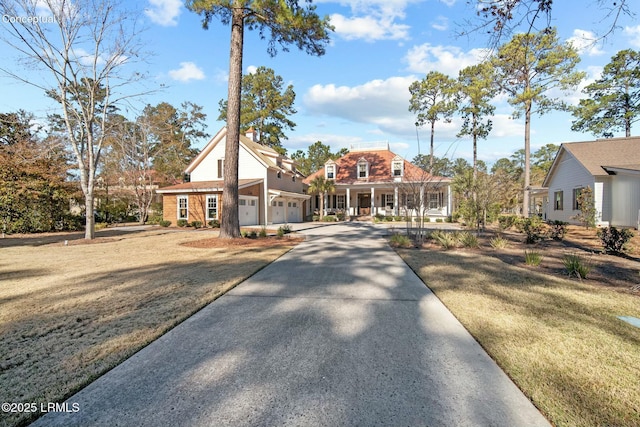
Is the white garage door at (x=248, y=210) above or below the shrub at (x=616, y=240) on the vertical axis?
above

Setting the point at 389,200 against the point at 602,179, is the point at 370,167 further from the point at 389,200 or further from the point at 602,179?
the point at 602,179

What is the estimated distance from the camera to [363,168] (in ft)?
101

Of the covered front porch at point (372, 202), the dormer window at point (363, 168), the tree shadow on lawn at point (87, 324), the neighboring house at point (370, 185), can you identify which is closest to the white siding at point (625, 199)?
the covered front porch at point (372, 202)

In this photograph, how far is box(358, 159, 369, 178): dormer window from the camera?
30462mm

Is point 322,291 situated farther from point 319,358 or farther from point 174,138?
point 174,138

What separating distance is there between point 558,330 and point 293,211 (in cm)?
2561

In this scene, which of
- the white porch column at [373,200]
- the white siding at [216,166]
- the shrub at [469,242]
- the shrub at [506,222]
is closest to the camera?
the shrub at [469,242]

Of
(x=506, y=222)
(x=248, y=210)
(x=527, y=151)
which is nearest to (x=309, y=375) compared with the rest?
(x=506, y=222)

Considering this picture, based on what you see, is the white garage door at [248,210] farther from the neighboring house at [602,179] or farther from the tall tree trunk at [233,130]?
the neighboring house at [602,179]

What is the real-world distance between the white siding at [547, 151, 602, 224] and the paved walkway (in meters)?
19.5

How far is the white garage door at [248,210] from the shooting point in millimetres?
20906

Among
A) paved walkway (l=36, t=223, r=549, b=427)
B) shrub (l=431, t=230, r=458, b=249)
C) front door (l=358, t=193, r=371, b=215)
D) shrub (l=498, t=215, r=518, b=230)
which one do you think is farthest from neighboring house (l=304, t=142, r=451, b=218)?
paved walkway (l=36, t=223, r=549, b=427)

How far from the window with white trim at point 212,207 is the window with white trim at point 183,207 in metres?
1.88

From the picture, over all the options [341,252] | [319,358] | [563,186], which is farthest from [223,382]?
[563,186]
